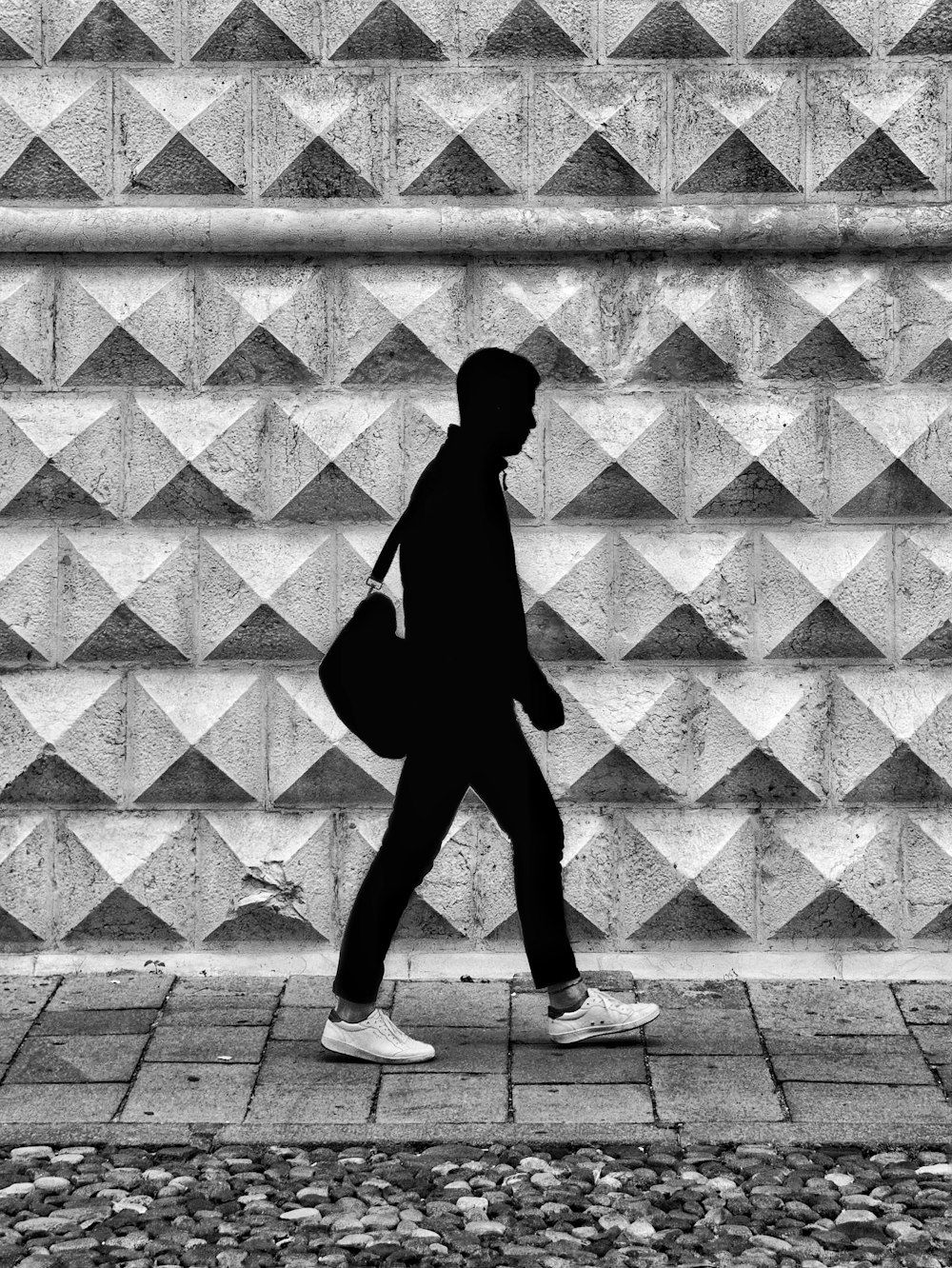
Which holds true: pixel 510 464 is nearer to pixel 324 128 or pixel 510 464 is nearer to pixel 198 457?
pixel 198 457

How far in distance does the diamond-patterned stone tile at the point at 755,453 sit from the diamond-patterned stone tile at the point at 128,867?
1.99 m

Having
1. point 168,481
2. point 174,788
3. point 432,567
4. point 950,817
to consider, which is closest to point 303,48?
point 168,481

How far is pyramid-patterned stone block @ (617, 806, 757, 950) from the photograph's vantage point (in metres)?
6.27

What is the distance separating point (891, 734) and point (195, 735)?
223 cm

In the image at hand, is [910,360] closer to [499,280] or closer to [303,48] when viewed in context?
[499,280]

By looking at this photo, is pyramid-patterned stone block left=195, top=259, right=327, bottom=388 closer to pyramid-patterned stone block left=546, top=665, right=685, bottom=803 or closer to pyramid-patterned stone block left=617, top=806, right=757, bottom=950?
pyramid-patterned stone block left=546, top=665, right=685, bottom=803

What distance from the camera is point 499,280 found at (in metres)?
6.24

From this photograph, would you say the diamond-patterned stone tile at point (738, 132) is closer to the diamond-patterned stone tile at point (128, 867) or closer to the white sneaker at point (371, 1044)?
the diamond-patterned stone tile at point (128, 867)

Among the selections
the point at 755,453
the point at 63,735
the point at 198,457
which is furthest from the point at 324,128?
the point at 63,735

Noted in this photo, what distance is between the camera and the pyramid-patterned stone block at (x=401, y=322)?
6.23 m

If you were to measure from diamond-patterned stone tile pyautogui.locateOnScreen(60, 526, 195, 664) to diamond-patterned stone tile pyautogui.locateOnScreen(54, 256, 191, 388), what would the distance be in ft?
1.69

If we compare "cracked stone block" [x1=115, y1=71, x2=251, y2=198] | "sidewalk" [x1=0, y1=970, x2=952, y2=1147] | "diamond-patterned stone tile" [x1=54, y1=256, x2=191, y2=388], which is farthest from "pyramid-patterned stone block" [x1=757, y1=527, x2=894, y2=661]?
"cracked stone block" [x1=115, y1=71, x2=251, y2=198]

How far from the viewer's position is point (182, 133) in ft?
20.5

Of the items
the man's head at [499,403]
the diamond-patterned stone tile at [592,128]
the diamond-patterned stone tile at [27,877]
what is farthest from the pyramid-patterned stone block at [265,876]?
the diamond-patterned stone tile at [592,128]
